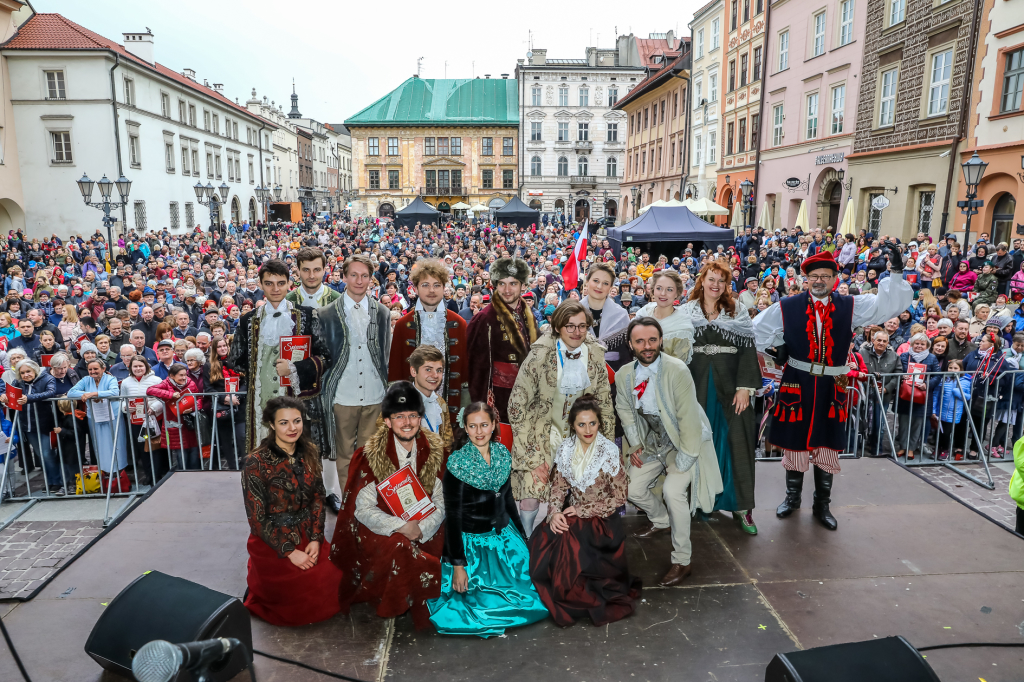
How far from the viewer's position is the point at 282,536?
3.70 m

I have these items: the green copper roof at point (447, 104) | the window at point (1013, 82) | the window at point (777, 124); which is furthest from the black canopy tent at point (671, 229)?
the green copper roof at point (447, 104)

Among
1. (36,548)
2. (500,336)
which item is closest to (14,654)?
(36,548)

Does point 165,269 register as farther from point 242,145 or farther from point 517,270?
point 242,145

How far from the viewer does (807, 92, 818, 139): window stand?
76.4 feet

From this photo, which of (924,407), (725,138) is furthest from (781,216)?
(924,407)

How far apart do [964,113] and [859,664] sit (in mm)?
17776

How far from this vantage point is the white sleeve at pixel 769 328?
15.9 ft

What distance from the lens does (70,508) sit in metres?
6.03

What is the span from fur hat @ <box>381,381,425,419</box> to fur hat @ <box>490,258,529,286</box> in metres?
1.47

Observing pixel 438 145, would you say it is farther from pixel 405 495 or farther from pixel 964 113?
pixel 405 495

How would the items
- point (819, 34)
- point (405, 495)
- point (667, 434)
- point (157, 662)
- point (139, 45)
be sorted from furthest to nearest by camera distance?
point (139, 45), point (819, 34), point (667, 434), point (405, 495), point (157, 662)

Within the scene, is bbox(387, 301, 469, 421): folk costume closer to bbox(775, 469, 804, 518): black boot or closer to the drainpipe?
bbox(775, 469, 804, 518): black boot

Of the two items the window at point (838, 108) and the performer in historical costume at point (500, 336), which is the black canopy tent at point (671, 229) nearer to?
the window at point (838, 108)

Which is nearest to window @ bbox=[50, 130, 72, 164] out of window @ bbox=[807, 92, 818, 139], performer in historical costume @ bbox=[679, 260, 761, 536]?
window @ bbox=[807, 92, 818, 139]
